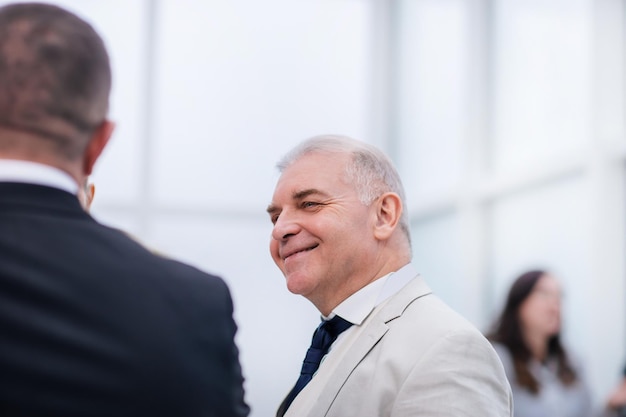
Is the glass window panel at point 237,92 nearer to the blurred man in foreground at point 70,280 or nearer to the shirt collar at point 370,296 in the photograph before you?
the shirt collar at point 370,296

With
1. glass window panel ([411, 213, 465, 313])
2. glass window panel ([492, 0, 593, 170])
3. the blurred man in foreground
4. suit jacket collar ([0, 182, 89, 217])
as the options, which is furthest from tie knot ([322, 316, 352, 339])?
glass window panel ([411, 213, 465, 313])

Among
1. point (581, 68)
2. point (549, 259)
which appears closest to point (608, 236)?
point (549, 259)

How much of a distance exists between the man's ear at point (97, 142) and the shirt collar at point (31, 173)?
6 cm

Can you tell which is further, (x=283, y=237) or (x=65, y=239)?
(x=283, y=237)

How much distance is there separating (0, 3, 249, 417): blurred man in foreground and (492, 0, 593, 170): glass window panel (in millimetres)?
4761

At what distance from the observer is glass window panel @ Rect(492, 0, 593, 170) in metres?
5.66

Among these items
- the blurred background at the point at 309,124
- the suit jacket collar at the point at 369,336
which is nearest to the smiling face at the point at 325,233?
the suit jacket collar at the point at 369,336

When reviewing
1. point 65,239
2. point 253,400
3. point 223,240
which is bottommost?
point 253,400

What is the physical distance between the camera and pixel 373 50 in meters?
8.55

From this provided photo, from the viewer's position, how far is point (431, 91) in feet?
25.6

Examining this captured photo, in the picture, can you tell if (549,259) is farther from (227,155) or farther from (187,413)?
(187,413)

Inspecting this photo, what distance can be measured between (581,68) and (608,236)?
1.08 meters

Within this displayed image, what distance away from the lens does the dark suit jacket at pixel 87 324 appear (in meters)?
1.01

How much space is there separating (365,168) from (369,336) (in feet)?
1.37
